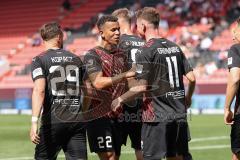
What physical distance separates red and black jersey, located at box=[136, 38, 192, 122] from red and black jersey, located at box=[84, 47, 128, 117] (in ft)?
2.81

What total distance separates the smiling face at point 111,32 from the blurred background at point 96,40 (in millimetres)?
4746

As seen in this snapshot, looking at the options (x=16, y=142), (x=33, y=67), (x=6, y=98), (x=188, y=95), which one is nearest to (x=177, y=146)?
(x=188, y=95)

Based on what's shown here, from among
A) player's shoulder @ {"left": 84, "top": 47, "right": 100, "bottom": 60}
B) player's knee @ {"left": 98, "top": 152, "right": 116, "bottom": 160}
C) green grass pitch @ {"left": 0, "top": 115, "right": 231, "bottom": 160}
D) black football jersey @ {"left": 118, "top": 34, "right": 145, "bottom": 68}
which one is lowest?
green grass pitch @ {"left": 0, "top": 115, "right": 231, "bottom": 160}

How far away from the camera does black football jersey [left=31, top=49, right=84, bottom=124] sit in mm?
8203

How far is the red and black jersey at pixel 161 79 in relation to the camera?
8.20m

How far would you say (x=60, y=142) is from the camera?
27.5 ft

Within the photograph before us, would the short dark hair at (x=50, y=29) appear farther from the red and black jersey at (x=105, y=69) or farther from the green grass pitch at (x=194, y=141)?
the green grass pitch at (x=194, y=141)

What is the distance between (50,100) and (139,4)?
3042 centimetres

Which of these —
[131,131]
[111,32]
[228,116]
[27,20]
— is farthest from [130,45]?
[27,20]

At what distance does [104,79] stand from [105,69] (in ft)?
1.10

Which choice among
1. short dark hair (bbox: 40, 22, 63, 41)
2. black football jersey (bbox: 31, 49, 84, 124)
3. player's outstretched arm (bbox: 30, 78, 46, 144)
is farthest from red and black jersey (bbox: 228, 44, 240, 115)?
player's outstretched arm (bbox: 30, 78, 46, 144)

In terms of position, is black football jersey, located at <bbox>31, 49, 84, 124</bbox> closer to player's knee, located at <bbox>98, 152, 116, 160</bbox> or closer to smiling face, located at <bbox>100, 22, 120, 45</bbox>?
smiling face, located at <bbox>100, 22, 120, 45</bbox>

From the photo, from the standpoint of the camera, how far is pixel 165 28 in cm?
3503

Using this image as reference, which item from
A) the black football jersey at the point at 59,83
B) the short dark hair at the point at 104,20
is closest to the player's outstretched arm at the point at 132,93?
the black football jersey at the point at 59,83
